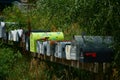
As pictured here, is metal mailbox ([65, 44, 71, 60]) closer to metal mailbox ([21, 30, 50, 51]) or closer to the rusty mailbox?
the rusty mailbox

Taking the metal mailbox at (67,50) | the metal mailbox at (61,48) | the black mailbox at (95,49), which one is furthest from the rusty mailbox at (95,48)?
the metal mailbox at (61,48)

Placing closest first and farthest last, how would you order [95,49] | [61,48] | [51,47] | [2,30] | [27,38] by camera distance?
[95,49]
[61,48]
[51,47]
[27,38]
[2,30]

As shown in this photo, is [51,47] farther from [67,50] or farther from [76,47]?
[76,47]

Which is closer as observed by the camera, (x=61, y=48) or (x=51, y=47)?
(x=61, y=48)

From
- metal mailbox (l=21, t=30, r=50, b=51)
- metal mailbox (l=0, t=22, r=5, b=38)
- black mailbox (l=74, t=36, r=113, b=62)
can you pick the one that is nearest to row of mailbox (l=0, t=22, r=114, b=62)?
black mailbox (l=74, t=36, r=113, b=62)

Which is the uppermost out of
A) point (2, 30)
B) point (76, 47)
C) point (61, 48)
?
point (76, 47)

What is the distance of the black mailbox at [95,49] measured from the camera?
5.92m

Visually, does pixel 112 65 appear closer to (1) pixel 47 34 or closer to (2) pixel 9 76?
(1) pixel 47 34

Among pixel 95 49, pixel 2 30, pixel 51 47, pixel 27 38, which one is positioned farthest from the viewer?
pixel 2 30

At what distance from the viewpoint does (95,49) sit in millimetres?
5930

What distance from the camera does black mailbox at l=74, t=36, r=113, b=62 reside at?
19.4ft

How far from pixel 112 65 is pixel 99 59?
7.5 inches

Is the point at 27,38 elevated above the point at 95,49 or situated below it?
below

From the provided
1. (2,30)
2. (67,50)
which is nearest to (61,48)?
(67,50)
